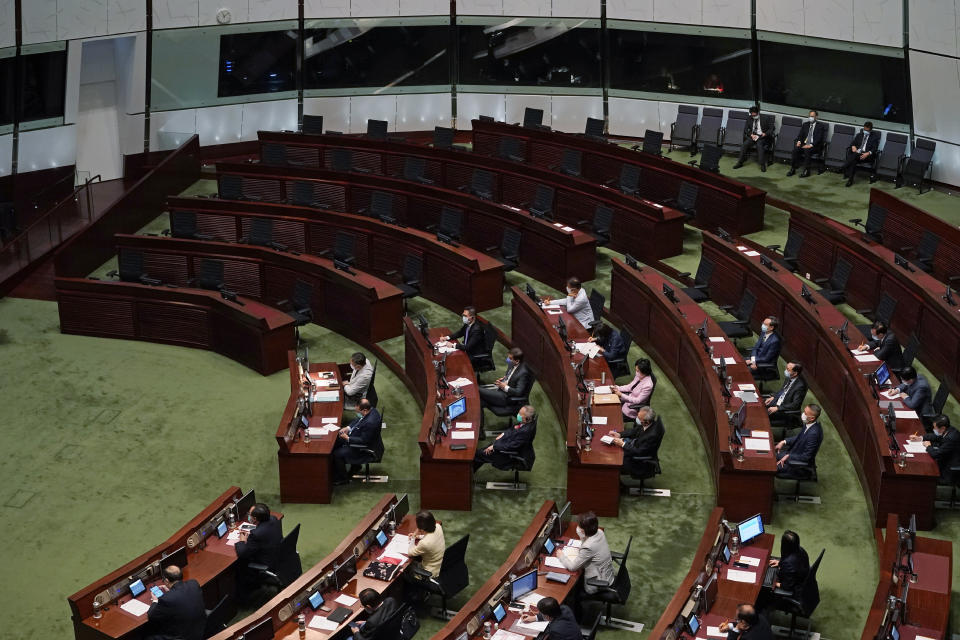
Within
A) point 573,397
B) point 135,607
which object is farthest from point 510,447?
point 135,607

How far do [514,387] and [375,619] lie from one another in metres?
4.11

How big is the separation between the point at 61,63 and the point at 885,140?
41.1 feet

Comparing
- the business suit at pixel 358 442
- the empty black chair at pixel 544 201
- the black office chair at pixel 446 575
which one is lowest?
the black office chair at pixel 446 575

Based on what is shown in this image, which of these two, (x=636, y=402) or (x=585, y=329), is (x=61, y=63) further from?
(x=636, y=402)

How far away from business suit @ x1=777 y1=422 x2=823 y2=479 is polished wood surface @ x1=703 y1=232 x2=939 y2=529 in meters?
0.47

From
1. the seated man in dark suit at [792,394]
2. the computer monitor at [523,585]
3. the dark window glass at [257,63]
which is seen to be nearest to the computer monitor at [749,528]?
the computer monitor at [523,585]

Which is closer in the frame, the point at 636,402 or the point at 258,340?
the point at 636,402

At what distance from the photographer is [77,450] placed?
12.5 meters

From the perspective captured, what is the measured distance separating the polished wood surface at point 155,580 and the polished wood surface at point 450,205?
616 centimetres

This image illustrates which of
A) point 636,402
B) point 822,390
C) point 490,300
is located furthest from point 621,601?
point 490,300

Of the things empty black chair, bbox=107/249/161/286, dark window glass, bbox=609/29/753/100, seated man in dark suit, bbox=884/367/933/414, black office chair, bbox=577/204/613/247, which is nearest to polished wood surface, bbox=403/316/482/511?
seated man in dark suit, bbox=884/367/933/414

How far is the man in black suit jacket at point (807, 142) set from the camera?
60.3 ft

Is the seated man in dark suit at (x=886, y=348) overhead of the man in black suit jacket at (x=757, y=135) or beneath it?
beneath

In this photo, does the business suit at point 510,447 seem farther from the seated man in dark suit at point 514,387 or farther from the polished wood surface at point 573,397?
the seated man in dark suit at point 514,387
